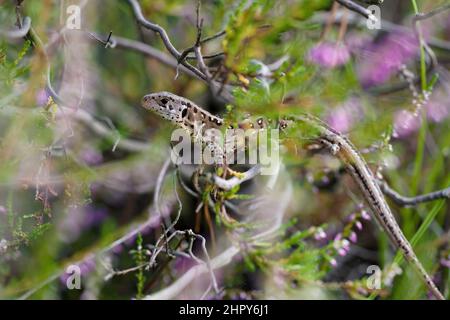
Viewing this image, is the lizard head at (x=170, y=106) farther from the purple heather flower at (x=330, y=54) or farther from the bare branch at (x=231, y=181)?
the purple heather flower at (x=330, y=54)

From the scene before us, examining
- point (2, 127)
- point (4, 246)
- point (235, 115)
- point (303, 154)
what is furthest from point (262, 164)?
point (2, 127)

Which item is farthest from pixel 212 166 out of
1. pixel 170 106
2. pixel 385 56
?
pixel 385 56

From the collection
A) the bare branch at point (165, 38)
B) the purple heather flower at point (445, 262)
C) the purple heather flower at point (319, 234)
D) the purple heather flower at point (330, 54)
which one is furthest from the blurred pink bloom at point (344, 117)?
the bare branch at point (165, 38)

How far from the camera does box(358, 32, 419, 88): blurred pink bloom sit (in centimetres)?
184

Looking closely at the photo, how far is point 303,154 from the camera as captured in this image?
1.45 metres

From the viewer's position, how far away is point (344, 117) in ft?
4.96

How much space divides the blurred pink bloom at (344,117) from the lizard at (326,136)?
294 mm

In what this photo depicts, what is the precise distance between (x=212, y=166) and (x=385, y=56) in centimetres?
92

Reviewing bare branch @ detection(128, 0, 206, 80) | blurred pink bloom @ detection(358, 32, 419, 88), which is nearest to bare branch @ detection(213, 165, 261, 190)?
bare branch @ detection(128, 0, 206, 80)

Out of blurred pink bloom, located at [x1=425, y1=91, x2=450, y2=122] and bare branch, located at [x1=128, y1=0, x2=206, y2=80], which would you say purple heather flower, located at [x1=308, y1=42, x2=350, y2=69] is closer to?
blurred pink bloom, located at [x1=425, y1=91, x2=450, y2=122]

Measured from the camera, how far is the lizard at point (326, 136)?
3.51 feet

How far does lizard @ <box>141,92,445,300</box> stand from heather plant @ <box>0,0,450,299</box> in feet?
0.14

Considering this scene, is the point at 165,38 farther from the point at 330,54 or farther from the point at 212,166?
the point at 330,54

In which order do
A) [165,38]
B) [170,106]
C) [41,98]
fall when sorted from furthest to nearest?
[41,98] < [170,106] < [165,38]
